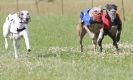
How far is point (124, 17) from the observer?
40969 millimetres

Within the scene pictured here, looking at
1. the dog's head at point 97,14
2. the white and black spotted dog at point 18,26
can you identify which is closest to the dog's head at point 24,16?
the white and black spotted dog at point 18,26

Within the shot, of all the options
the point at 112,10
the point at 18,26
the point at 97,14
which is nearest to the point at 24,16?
the point at 18,26

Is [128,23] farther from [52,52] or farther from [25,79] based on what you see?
[25,79]

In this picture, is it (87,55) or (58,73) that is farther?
(87,55)

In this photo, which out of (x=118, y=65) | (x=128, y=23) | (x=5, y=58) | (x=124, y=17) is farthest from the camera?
(x=124, y=17)

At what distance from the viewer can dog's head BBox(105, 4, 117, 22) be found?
16.6 metres

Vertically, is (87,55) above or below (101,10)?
below

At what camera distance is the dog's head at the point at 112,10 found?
16.6 metres

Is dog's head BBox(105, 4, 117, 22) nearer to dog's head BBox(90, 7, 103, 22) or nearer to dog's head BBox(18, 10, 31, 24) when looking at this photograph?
dog's head BBox(90, 7, 103, 22)

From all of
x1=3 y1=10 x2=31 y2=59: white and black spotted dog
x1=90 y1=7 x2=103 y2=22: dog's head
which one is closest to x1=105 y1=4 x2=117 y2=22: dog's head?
x1=90 y1=7 x2=103 y2=22: dog's head

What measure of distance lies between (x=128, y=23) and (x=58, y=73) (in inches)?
967

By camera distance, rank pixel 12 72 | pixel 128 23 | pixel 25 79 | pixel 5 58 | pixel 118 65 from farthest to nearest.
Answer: pixel 128 23 → pixel 5 58 → pixel 118 65 → pixel 12 72 → pixel 25 79

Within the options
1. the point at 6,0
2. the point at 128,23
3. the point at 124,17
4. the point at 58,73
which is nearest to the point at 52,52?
the point at 58,73

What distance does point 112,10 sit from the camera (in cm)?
1669
